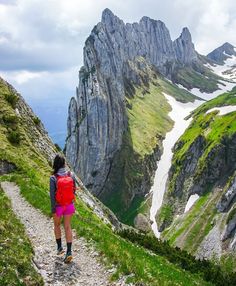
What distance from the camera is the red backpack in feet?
58.7

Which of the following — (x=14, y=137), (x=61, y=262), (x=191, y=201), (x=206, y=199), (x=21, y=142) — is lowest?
(x=191, y=201)

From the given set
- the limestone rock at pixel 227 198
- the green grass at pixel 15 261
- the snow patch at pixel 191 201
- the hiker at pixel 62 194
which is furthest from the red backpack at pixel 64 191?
the snow patch at pixel 191 201

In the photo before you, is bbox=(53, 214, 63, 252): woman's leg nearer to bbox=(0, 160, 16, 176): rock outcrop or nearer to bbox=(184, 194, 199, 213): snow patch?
bbox=(0, 160, 16, 176): rock outcrop

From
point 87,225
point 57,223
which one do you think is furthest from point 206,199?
point 57,223

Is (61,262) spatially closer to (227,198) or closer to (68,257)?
(68,257)

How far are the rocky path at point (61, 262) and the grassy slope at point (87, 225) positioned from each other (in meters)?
0.62

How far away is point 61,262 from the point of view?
60.8 feet

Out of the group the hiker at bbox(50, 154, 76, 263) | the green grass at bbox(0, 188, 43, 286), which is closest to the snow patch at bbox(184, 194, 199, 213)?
the hiker at bbox(50, 154, 76, 263)

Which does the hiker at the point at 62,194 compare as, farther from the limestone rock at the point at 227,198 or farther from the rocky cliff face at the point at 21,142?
the limestone rock at the point at 227,198

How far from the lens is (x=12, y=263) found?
15227mm

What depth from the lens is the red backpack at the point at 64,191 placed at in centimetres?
1789

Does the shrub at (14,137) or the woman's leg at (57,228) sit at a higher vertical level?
the shrub at (14,137)

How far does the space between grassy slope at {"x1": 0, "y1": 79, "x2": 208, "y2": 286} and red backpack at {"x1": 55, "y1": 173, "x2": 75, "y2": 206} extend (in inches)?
107

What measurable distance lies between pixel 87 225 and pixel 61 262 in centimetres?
881
